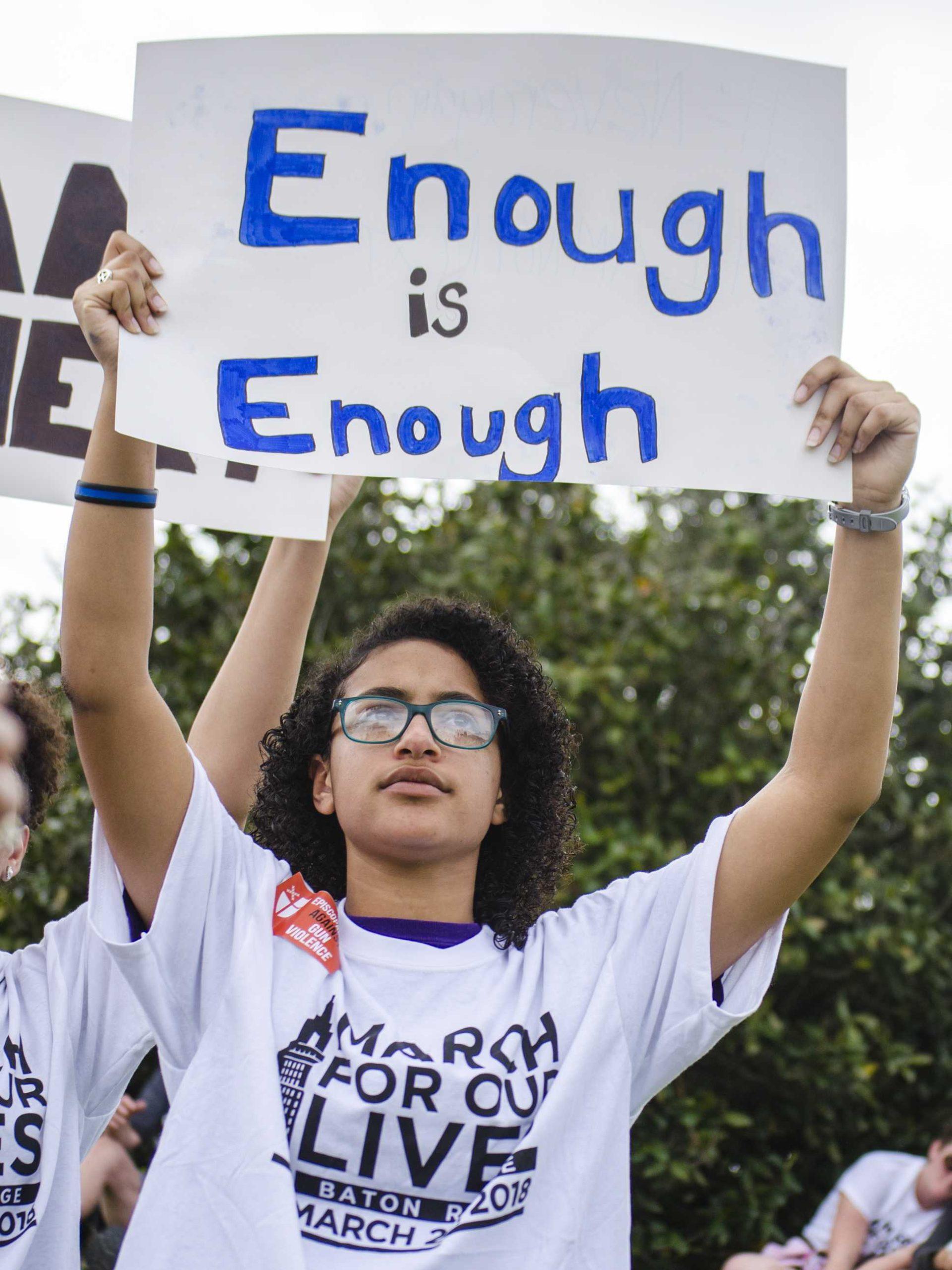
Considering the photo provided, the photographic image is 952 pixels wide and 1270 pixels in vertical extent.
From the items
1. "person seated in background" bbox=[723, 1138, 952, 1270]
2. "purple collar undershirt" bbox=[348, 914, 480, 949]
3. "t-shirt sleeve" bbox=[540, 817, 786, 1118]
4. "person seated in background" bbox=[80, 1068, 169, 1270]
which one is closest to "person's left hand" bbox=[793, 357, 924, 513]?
"t-shirt sleeve" bbox=[540, 817, 786, 1118]

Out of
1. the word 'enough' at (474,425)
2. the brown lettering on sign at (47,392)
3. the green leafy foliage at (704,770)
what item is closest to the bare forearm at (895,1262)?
the green leafy foliage at (704,770)

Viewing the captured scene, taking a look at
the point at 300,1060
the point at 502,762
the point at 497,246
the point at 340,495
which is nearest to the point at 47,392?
the point at 340,495

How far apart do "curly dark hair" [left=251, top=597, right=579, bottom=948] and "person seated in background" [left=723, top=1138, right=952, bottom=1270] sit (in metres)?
2.43

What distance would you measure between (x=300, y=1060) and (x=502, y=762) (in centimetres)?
66

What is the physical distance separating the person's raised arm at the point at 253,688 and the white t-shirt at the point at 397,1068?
345 mm

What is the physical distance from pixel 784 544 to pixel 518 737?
3944 millimetres

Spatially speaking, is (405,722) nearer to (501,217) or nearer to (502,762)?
(502,762)

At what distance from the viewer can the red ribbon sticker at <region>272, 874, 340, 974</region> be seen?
1643 mm

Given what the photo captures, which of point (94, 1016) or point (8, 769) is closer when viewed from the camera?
point (8, 769)

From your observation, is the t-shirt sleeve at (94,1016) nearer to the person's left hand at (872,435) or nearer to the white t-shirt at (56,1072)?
the white t-shirt at (56,1072)

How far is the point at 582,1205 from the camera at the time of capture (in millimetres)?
1489

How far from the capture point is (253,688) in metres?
2.05

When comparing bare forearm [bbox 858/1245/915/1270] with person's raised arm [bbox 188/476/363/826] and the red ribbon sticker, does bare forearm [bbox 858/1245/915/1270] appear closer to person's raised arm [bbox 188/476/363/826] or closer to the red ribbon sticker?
person's raised arm [bbox 188/476/363/826]

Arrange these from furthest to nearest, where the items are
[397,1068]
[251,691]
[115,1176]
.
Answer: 1. [115,1176]
2. [251,691]
3. [397,1068]
